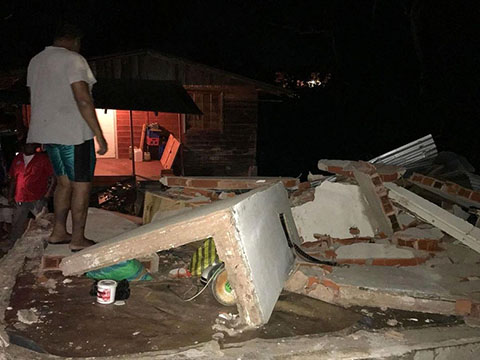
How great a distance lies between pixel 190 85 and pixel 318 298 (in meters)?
8.86

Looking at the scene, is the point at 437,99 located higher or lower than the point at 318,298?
higher

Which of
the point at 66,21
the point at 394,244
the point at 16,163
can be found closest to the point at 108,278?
the point at 66,21

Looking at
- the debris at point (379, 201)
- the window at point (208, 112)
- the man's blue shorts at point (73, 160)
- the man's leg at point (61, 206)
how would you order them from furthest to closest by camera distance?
the window at point (208, 112) → the debris at point (379, 201) → the man's leg at point (61, 206) → the man's blue shorts at point (73, 160)

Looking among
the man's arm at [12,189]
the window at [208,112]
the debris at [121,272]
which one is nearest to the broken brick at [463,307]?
the debris at [121,272]

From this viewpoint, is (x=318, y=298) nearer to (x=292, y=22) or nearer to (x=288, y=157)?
(x=288, y=157)

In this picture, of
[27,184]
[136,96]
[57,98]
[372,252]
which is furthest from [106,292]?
[136,96]

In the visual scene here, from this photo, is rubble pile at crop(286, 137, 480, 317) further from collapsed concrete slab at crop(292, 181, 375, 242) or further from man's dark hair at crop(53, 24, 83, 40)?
man's dark hair at crop(53, 24, 83, 40)

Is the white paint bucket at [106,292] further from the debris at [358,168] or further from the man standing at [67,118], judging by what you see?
the debris at [358,168]

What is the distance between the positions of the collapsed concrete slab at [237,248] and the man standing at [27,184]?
3.25 m

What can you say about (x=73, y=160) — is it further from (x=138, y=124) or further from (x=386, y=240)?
(x=138, y=124)

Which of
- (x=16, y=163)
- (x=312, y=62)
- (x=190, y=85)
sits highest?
(x=312, y=62)

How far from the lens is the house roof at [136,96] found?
9117 mm

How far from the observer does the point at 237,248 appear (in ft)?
9.20

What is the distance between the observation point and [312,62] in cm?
2392
